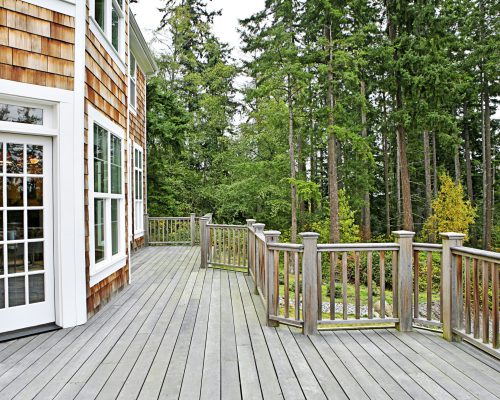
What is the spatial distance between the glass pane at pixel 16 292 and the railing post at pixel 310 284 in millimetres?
2749

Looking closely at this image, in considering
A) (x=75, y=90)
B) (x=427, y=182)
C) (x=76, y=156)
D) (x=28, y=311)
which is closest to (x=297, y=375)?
(x=28, y=311)

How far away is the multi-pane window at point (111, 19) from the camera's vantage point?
4660 mm

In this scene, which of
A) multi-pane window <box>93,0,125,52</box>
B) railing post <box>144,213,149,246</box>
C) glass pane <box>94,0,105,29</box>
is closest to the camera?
glass pane <box>94,0,105,29</box>

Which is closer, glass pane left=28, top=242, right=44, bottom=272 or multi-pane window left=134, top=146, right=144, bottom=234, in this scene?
glass pane left=28, top=242, right=44, bottom=272

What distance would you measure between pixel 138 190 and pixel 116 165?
5.17 m

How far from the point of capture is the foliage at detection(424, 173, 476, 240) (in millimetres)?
15273

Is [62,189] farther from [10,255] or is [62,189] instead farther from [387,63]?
[387,63]

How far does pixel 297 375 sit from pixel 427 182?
56.5 feet

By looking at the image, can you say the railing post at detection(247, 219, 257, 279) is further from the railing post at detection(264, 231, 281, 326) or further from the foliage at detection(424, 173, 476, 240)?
the foliage at detection(424, 173, 476, 240)

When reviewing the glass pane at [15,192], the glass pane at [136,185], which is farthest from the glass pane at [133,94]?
the glass pane at [15,192]

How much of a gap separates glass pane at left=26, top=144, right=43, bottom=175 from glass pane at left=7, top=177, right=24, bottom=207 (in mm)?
153

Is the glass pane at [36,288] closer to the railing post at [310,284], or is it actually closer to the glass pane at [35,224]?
the glass pane at [35,224]

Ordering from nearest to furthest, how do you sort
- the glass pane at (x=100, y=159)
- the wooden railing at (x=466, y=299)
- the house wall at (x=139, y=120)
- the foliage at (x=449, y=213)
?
the wooden railing at (x=466, y=299)
the glass pane at (x=100, y=159)
the house wall at (x=139, y=120)
the foliage at (x=449, y=213)

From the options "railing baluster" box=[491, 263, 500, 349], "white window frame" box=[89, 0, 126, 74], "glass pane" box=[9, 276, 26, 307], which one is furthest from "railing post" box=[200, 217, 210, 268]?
"railing baluster" box=[491, 263, 500, 349]
